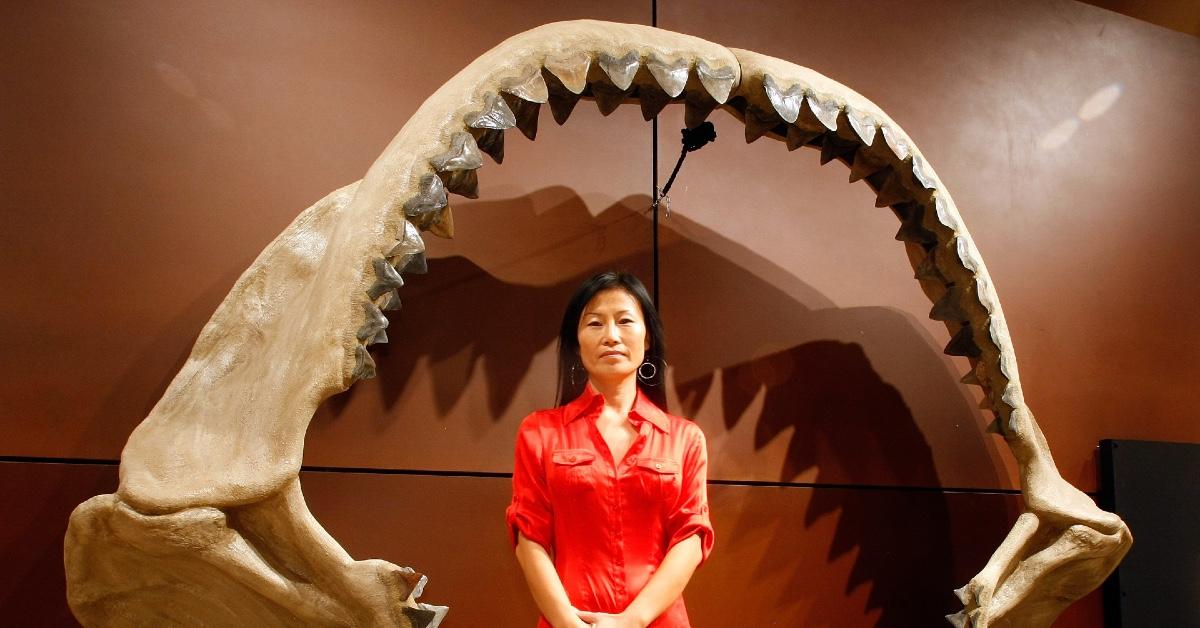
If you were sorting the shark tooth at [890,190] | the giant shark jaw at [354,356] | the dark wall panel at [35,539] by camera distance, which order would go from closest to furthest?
the giant shark jaw at [354,356] < the dark wall panel at [35,539] < the shark tooth at [890,190]

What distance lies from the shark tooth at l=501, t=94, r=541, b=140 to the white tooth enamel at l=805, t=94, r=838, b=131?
50 centimetres

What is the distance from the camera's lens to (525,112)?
1.55m

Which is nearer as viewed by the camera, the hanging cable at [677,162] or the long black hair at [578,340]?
the long black hair at [578,340]

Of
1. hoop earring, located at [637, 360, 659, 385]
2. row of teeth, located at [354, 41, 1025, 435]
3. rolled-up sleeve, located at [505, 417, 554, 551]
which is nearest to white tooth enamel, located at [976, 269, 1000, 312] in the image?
row of teeth, located at [354, 41, 1025, 435]

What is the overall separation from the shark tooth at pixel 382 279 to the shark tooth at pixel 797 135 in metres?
0.79

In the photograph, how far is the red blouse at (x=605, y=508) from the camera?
4.92 ft

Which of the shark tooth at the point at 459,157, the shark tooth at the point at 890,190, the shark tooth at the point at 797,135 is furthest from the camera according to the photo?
the shark tooth at the point at 890,190

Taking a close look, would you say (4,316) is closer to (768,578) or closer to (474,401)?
(474,401)

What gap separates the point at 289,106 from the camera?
186 cm

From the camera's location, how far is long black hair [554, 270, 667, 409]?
1.67 metres

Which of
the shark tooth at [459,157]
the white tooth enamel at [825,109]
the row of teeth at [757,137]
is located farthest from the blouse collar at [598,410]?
the white tooth enamel at [825,109]

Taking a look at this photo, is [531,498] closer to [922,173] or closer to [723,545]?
[723,545]

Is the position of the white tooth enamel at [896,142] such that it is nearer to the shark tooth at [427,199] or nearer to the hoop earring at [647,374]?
the hoop earring at [647,374]

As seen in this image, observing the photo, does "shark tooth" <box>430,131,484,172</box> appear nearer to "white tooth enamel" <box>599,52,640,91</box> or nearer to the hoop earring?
"white tooth enamel" <box>599,52,640,91</box>
